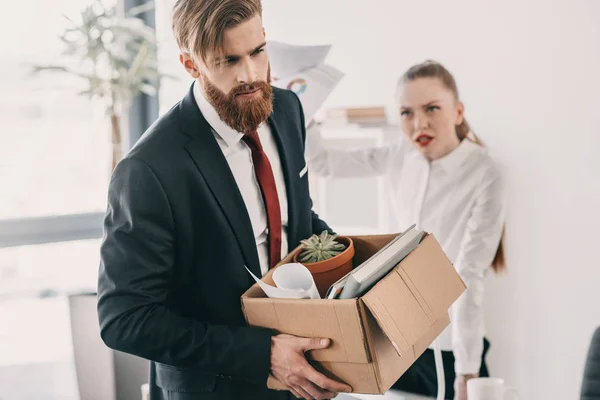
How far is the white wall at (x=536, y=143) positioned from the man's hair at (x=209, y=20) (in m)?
1.37

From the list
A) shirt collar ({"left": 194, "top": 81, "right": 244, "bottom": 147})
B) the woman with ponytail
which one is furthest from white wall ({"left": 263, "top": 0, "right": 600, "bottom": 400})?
shirt collar ({"left": 194, "top": 81, "right": 244, "bottom": 147})

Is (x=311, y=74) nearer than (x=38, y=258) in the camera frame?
Yes

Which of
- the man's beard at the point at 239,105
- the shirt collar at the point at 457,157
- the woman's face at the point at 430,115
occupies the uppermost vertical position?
the man's beard at the point at 239,105

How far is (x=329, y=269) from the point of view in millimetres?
1298

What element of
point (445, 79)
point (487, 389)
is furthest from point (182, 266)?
point (445, 79)

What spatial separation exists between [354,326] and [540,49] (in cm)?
160

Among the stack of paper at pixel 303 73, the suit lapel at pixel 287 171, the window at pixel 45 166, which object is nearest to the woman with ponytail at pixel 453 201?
the stack of paper at pixel 303 73

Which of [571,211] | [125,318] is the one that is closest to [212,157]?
[125,318]

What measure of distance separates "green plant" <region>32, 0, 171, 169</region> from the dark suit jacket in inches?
65.7

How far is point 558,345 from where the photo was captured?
240 centimetres

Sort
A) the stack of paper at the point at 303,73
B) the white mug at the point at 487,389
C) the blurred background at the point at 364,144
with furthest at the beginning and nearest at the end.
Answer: the blurred background at the point at 364,144
the stack of paper at the point at 303,73
the white mug at the point at 487,389

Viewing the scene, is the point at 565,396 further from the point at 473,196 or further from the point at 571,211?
the point at 473,196

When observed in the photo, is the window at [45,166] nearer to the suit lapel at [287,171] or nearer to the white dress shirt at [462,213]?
the white dress shirt at [462,213]

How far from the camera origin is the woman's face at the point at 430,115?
2.10m
